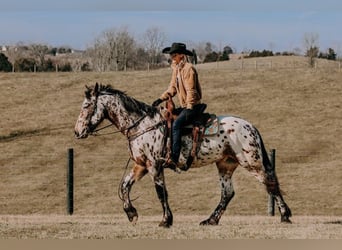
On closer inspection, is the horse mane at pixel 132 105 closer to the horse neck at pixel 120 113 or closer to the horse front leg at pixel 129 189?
the horse neck at pixel 120 113

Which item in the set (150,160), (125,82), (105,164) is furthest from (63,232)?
(125,82)

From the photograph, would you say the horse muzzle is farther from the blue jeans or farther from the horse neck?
the blue jeans

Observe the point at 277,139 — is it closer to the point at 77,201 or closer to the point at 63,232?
the point at 77,201

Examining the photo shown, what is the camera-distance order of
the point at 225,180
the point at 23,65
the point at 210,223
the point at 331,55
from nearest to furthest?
1. the point at 210,223
2. the point at 225,180
3. the point at 23,65
4. the point at 331,55

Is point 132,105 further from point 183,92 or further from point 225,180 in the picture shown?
point 225,180

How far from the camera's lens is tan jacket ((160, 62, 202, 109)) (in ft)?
37.1

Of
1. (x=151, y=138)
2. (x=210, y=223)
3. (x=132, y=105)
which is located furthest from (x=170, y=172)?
(x=151, y=138)

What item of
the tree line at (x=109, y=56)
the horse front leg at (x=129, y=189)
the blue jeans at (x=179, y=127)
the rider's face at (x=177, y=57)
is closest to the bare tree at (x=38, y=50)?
the tree line at (x=109, y=56)

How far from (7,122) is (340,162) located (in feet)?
60.5

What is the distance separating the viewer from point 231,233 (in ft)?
34.0

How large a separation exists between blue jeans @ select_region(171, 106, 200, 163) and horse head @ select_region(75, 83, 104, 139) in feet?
3.90

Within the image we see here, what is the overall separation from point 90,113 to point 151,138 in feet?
3.36

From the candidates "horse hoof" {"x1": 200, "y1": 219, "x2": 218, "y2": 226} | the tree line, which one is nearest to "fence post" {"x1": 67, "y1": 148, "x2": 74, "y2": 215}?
"horse hoof" {"x1": 200, "y1": 219, "x2": 218, "y2": 226}

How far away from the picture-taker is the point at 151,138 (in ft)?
37.7
